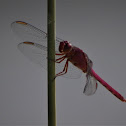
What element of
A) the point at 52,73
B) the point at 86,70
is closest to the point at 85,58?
the point at 86,70

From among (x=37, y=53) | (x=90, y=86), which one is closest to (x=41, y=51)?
(x=37, y=53)

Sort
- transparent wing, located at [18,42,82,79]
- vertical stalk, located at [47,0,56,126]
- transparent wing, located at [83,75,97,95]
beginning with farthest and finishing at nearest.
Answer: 1. transparent wing, located at [18,42,82,79]
2. transparent wing, located at [83,75,97,95]
3. vertical stalk, located at [47,0,56,126]

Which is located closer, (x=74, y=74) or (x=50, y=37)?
(x=50, y=37)

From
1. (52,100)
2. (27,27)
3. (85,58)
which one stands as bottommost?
(52,100)

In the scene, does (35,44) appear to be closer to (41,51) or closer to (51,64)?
(41,51)

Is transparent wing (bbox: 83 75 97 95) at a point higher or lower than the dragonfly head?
Result: lower

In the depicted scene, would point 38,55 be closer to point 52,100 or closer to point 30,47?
point 30,47

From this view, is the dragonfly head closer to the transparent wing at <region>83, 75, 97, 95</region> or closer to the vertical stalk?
the transparent wing at <region>83, 75, 97, 95</region>

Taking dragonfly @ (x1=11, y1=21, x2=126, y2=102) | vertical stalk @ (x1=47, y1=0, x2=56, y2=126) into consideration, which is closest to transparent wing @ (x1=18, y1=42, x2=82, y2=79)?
dragonfly @ (x1=11, y1=21, x2=126, y2=102)
